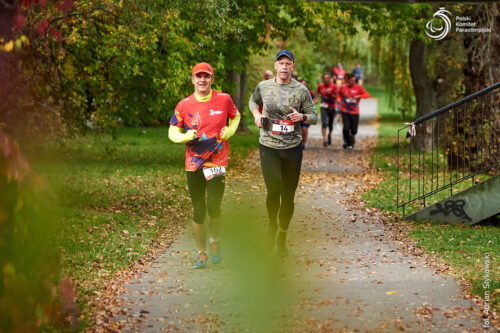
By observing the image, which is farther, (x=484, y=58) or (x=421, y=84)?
(x=421, y=84)

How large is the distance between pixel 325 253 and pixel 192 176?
205 cm

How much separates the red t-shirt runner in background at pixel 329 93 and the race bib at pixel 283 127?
15227mm

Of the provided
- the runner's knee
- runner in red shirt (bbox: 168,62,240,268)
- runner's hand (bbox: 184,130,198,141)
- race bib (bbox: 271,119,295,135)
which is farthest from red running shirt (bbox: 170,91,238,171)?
race bib (bbox: 271,119,295,135)

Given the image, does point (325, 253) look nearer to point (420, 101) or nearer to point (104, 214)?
point (104, 214)

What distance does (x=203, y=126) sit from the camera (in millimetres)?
7961

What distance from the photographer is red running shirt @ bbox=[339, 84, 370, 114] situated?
21.5 meters

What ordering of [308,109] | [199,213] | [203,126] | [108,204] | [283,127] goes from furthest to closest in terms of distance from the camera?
[108,204] < [308,109] < [283,127] < [199,213] < [203,126]

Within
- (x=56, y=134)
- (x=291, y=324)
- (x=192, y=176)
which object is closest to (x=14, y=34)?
(x=192, y=176)

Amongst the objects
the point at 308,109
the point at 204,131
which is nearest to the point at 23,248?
the point at 204,131

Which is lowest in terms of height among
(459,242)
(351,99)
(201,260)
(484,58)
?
(351,99)

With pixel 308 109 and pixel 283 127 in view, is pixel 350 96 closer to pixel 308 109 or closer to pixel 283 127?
pixel 308 109

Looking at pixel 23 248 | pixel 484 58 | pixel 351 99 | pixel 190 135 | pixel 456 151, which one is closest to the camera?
pixel 23 248

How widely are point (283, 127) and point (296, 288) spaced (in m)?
1.91

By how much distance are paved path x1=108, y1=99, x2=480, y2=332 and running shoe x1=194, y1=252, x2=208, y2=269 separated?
0.13 metres
